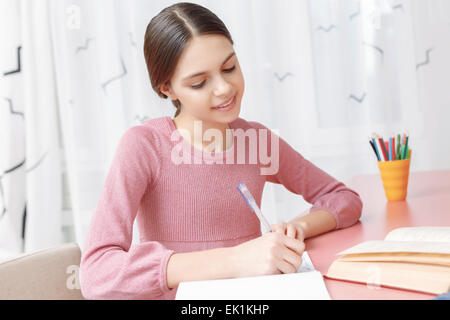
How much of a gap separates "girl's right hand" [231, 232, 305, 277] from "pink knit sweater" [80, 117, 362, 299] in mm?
130

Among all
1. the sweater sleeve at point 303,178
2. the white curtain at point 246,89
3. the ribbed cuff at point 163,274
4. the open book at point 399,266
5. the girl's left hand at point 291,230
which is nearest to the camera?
the open book at point 399,266

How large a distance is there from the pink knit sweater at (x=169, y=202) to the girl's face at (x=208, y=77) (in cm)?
10

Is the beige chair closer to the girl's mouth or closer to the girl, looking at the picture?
the girl

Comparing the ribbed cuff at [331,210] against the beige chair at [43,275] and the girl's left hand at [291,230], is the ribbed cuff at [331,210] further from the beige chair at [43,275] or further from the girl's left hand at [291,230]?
the beige chair at [43,275]

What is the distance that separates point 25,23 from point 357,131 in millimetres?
1301

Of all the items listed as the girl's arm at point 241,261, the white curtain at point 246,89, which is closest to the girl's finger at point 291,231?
the girl's arm at point 241,261

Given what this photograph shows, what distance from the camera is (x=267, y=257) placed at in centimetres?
70

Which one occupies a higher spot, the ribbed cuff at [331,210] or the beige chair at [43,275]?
the ribbed cuff at [331,210]

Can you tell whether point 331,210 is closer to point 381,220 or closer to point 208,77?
point 381,220

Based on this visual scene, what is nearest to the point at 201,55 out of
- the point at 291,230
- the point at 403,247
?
the point at 291,230

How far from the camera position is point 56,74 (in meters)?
2.12

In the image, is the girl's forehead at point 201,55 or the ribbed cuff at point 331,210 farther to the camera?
the ribbed cuff at point 331,210

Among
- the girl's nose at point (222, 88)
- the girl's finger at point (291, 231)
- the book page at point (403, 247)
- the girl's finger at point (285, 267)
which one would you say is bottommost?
the girl's finger at point (285, 267)

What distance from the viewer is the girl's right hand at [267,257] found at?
0.70 m
